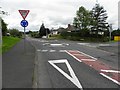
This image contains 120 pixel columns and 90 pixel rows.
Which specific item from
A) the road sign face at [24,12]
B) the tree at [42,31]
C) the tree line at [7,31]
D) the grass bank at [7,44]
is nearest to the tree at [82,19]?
the tree line at [7,31]

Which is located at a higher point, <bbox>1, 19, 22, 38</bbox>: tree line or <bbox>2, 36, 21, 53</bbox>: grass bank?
<bbox>1, 19, 22, 38</bbox>: tree line

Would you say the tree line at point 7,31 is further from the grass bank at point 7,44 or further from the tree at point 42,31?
the tree at point 42,31

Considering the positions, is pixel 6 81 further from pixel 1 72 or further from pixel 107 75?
pixel 107 75

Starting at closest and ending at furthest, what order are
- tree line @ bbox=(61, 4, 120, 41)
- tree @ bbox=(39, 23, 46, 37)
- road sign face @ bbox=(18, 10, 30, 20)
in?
1. road sign face @ bbox=(18, 10, 30, 20)
2. tree line @ bbox=(61, 4, 120, 41)
3. tree @ bbox=(39, 23, 46, 37)

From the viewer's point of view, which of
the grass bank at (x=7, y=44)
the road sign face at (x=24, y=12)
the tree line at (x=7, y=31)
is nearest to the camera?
the road sign face at (x=24, y=12)

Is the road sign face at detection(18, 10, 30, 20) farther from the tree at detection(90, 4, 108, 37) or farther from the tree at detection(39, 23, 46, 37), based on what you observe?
the tree at detection(39, 23, 46, 37)

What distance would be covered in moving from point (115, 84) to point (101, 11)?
6367cm

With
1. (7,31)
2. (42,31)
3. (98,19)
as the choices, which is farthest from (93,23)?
(42,31)

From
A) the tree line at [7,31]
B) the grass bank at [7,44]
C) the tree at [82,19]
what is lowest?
the grass bank at [7,44]

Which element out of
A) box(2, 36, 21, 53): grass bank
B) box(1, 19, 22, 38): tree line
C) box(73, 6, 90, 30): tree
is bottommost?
box(2, 36, 21, 53): grass bank

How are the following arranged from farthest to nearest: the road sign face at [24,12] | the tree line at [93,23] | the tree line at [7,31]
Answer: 1. the tree line at [93,23]
2. the tree line at [7,31]
3. the road sign face at [24,12]

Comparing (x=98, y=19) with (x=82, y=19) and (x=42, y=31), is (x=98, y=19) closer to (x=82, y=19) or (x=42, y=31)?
(x=82, y=19)

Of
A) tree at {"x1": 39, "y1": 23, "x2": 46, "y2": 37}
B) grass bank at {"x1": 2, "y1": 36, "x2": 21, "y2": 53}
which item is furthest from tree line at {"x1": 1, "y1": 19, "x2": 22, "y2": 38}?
tree at {"x1": 39, "y1": 23, "x2": 46, "y2": 37}

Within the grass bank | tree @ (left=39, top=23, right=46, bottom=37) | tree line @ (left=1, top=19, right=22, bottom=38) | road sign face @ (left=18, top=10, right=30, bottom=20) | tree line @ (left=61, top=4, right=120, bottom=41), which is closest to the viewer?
road sign face @ (left=18, top=10, right=30, bottom=20)
